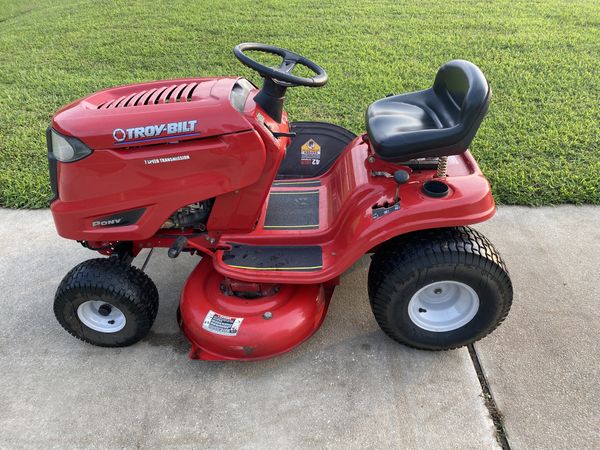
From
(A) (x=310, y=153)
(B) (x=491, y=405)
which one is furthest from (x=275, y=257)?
(B) (x=491, y=405)

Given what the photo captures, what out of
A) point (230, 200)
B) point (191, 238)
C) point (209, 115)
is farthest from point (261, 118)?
point (191, 238)

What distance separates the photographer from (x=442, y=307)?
2512mm

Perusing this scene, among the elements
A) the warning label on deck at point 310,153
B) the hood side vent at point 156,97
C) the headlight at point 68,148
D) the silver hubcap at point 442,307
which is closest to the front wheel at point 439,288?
the silver hubcap at point 442,307

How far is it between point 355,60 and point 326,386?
14.8 feet

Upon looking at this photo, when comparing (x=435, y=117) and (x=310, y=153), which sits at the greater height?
(x=435, y=117)

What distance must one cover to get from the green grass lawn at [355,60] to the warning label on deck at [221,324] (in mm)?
2121

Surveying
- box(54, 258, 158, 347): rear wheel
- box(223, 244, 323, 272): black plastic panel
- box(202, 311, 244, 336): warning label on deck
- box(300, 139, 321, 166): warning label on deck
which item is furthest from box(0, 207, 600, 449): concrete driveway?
box(300, 139, 321, 166): warning label on deck

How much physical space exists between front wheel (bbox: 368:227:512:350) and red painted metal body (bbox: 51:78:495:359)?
13 cm

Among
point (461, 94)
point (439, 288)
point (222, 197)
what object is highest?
point (461, 94)

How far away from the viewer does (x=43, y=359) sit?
2.54m

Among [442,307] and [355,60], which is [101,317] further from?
[355,60]

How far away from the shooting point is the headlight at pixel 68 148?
2.19 meters

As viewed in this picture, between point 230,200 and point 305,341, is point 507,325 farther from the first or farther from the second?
point 230,200

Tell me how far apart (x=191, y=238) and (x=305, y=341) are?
79 cm
